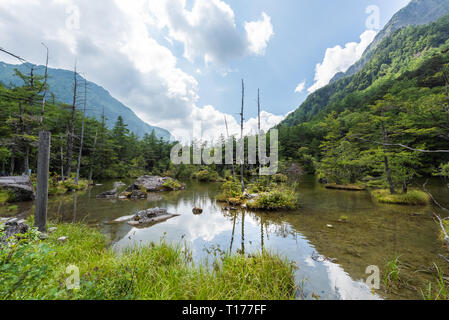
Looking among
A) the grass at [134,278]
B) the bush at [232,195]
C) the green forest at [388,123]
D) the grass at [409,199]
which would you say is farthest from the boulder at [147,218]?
the grass at [409,199]

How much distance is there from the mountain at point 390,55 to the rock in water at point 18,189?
51.1 metres

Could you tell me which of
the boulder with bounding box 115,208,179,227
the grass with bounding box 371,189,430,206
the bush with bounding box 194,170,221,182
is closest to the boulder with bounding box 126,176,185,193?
the bush with bounding box 194,170,221,182

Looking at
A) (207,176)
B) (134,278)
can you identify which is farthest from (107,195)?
(207,176)

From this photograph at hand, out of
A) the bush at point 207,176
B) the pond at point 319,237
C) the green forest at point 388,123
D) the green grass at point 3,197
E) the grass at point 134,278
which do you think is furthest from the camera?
the bush at point 207,176

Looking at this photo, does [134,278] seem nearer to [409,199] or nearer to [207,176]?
[409,199]

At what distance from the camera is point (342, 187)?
1462 centimetres

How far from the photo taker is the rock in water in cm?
852

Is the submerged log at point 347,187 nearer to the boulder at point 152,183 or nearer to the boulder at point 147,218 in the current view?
the boulder at point 152,183

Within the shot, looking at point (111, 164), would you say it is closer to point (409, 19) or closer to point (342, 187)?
point (342, 187)

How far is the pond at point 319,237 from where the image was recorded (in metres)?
2.99

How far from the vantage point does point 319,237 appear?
15.7 ft

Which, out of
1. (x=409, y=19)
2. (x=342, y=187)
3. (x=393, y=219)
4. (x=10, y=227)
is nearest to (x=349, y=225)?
(x=393, y=219)

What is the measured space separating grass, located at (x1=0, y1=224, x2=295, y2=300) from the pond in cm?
62

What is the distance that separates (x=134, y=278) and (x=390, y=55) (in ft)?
268
